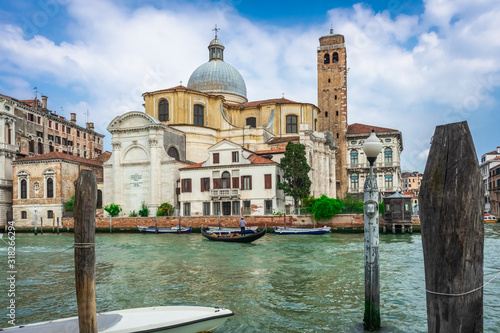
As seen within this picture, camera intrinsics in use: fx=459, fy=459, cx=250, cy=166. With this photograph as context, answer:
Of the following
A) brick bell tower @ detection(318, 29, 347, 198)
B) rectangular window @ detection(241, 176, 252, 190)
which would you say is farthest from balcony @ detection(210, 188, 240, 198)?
brick bell tower @ detection(318, 29, 347, 198)

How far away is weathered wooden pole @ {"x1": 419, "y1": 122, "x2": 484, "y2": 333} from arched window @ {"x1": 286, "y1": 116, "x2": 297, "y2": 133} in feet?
134

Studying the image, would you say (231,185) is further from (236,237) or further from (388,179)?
(388,179)

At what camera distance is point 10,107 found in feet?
132

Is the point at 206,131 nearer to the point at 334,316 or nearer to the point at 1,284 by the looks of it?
the point at 1,284

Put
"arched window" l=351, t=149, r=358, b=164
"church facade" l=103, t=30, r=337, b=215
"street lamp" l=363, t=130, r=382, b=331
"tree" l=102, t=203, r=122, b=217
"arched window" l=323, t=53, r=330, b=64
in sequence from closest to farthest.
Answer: "street lamp" l=363, t=130, r=382, b=331 → "tree" l=102, t=203, r=122, b=217 → "church facade" l=103, t=30, r=337, b=215 → "arched window" l=351, t=149, r=358, b=164 → "arched window" l=323, t=53, r=330, b=64

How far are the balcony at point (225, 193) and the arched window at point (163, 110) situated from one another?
10.6 metres

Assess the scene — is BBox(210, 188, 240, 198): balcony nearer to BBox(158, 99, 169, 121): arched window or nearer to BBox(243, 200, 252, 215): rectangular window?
BBox(243, 200, 252, 215): rectangular window

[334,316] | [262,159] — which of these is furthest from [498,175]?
[334,316]

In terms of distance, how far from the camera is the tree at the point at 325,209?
3031 centimetres

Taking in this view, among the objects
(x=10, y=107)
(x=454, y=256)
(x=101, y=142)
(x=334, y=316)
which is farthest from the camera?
(x=101, y=142)

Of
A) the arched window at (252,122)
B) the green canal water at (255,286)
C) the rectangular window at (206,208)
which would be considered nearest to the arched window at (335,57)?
the arched window at (252,122)

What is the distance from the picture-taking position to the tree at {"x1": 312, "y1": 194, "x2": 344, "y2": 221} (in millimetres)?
30312

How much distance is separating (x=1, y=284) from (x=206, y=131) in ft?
97.7

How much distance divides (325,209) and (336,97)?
70.6ft
